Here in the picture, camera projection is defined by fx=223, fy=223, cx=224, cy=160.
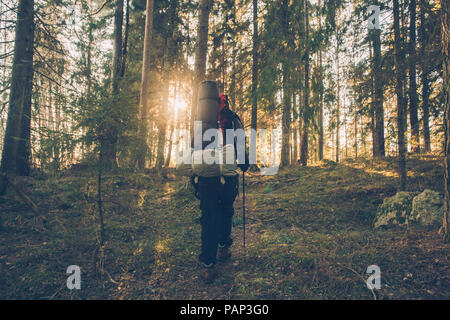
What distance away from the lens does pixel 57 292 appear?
3170mm

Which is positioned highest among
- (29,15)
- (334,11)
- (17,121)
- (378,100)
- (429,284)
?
(334,11)

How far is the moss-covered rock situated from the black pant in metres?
3.61

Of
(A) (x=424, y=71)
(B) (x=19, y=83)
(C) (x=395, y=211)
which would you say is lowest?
(C) (x=395, y=211)

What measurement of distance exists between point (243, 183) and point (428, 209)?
3728 mm

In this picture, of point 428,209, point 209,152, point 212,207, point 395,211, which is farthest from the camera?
point 395,211

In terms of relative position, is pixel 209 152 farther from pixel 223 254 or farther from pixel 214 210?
pixel 223 254

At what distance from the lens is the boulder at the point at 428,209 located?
13.9 ft

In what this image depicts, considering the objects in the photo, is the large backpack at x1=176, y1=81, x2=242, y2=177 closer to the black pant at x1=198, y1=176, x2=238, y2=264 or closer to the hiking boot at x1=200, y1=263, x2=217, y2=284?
the black pant at x1=198, y1=176, x2=238, y2=264

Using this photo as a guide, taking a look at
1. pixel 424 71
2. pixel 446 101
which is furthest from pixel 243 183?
pixel 424 71

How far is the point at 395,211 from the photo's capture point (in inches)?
188

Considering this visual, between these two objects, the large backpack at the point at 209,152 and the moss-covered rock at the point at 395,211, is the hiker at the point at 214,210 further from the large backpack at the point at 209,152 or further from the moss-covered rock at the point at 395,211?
the moss-covered rock at the point at 395,211

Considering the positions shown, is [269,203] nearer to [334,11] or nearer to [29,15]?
[334,11]

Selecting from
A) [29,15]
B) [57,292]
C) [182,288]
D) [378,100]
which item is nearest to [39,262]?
[57,292]

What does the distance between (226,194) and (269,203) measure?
11.5 ft
